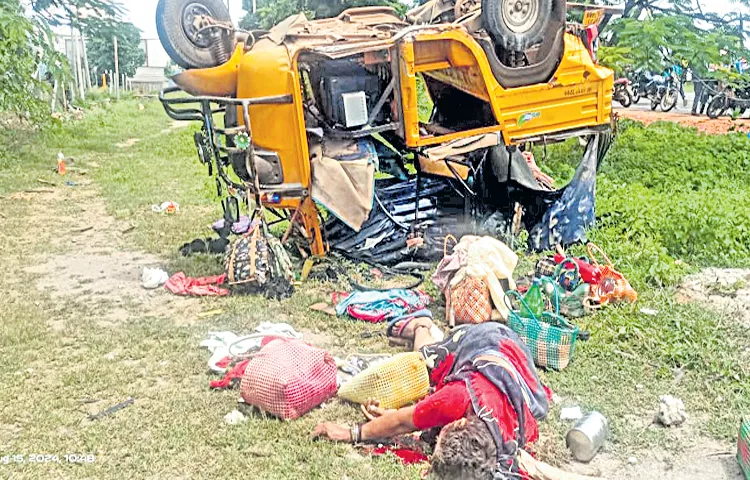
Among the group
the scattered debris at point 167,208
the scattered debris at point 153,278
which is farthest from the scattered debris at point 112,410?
the scattered debris at point 167,208

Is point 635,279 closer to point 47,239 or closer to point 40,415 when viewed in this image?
point 40,415

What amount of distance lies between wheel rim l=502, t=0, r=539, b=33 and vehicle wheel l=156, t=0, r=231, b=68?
9.05 ft

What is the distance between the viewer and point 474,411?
137 inches

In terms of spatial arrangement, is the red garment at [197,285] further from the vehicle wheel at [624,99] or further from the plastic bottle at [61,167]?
the vehicle wheel at [624,99]

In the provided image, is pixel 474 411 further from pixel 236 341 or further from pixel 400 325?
pixel 236 341

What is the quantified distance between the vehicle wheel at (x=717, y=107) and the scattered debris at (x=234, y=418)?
1631 centimetres

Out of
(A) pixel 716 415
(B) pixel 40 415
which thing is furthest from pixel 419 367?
(B) pixel 40 415

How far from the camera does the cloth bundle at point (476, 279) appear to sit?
5.48 m

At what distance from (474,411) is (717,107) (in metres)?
16.5

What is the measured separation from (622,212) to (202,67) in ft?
15.3

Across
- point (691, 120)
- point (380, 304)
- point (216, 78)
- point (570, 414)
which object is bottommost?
point (570, 414)

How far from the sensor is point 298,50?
6.31 meters

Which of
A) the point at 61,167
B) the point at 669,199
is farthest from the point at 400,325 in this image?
the point at 61,167

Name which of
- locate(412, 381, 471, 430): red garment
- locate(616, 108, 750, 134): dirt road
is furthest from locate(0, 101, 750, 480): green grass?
locate(616, 108, 750, 134): dirt road
